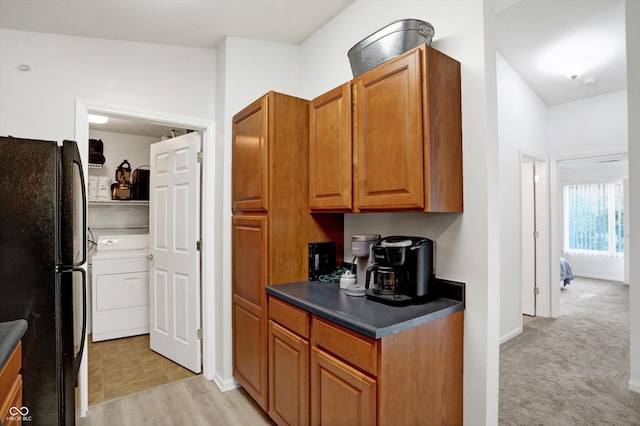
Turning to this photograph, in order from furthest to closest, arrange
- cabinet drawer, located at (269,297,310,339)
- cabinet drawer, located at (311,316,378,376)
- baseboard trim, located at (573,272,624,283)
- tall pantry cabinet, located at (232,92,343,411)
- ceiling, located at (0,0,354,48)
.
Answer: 1. baseboard trim, located at (573,272,624,283)
2. tall pantry cabinet, located at (232,92,343,411)
3. ceiling, located at (0,0,354,48)
4. cabinet drawer, located at (269,297,310,339)
5. cabinet drawer, located at (311,316,378,376)

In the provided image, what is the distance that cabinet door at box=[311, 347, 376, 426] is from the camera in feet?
4.28

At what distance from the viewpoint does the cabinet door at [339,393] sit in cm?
130

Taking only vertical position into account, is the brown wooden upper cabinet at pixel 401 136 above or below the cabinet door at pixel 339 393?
above

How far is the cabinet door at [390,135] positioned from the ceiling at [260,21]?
1.00 m

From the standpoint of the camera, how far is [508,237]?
3.41 m

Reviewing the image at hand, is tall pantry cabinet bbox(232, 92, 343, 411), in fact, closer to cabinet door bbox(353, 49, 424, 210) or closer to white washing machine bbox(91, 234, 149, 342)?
cabinet door bbox(353, 49, 424, 210)

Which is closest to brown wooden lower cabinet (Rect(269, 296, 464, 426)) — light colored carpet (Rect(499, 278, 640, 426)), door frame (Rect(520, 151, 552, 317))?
light colored carpet (Rect(499, 278, 640, 426))

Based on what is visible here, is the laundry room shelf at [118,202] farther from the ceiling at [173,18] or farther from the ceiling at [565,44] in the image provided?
the ceiling at [565,44]

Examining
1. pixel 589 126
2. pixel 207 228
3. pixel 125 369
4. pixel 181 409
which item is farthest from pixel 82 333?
pixel 589 126

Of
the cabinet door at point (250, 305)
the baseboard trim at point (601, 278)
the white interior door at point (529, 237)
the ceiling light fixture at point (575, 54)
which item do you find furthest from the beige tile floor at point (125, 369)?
the baseboard trim at point (601, 278)

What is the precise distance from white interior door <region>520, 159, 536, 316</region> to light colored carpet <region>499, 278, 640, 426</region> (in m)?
0.30

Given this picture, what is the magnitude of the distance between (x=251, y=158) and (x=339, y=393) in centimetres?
152

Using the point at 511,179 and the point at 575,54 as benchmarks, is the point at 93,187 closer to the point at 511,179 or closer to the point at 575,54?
the point at 511,179

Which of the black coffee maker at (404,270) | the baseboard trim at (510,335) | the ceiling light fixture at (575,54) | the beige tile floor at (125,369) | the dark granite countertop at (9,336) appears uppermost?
the ceiling light fixture at (575,54)
